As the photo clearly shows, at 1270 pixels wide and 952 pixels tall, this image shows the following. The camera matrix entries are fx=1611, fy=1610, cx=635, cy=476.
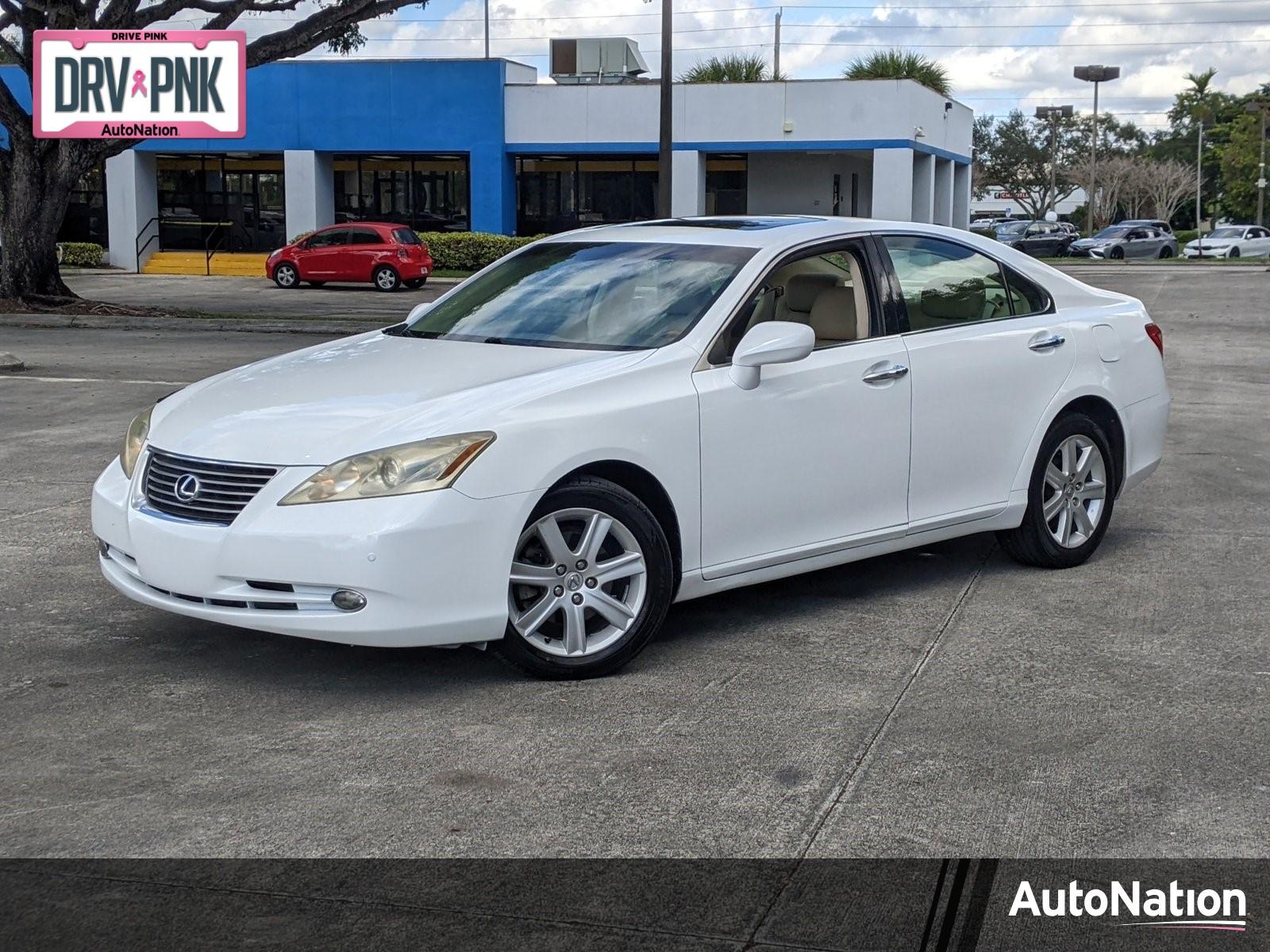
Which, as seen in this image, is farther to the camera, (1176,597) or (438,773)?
(1176,597)

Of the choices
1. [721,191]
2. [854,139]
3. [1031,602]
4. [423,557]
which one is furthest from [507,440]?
[721,191]

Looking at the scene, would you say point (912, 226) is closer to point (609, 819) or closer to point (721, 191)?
point (609, 819)

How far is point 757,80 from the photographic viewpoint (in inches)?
1784

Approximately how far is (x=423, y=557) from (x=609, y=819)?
122cm

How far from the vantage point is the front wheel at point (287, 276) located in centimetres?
3628

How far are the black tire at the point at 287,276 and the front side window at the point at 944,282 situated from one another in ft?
100

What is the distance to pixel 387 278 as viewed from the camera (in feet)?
116

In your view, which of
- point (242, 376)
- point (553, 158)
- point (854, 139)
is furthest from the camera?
point (553, 158)

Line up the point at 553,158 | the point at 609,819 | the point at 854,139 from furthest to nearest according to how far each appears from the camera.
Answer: the point at 553,158
the point at 854,139
the point at 609,819

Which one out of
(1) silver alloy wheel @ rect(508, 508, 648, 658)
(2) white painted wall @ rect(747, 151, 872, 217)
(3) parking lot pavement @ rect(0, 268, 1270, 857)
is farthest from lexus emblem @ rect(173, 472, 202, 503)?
(2) white painted wall @ rect(747, 151, 872, 217)

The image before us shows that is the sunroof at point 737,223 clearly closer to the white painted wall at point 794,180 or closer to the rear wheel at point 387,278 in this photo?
the rear wheel at point 387,278

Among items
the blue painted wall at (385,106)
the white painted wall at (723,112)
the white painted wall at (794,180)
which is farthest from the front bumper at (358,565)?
the white painted wall at (794,180)

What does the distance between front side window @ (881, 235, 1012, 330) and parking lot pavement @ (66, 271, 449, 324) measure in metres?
16.5

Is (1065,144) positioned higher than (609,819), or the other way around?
(1065,144)
